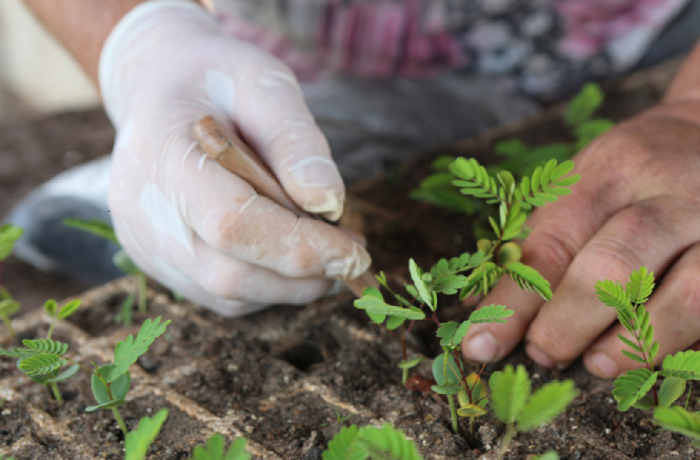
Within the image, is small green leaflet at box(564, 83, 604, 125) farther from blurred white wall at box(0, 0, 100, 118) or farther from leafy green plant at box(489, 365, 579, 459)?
blurred white wall at box(0, 0, 100, 118)

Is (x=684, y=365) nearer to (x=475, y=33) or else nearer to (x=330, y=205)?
(x=330, y=205)

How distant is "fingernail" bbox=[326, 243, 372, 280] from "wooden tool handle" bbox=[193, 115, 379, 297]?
3 cm

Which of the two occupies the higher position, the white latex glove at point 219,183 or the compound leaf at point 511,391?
the compound leaf at point 511,391

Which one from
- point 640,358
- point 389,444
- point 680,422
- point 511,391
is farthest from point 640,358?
point 389,444

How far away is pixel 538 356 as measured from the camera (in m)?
1.02

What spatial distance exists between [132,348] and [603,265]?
2.74 ft

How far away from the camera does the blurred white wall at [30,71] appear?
552 cm

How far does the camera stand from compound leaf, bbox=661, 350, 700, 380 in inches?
28.7

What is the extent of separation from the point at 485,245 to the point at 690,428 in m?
0.45

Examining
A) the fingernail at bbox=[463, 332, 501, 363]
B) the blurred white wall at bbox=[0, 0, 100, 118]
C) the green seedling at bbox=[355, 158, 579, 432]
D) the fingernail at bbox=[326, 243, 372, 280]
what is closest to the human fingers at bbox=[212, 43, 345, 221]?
the fingernail at bbox=[326, 243, 372, 280]

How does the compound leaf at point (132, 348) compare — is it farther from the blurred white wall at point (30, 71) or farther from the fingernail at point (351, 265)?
the blurred white wall at point (30, 71)

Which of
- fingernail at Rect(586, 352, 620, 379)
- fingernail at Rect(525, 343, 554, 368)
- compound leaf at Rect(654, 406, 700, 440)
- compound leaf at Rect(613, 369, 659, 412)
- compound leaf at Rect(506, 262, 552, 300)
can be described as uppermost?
compound leaf at Rect(654, 406, 700, 440)

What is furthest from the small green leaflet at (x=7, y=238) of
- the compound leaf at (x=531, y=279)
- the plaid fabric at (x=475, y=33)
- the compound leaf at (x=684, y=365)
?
the plaid fabric at (x=475, y=33)

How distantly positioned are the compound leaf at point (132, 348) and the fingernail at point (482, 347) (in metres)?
0.57
